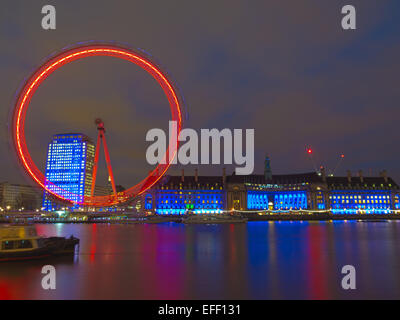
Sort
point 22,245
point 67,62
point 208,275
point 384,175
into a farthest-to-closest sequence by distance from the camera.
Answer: point 384,175
point 67,62
point 22,245
point 208,275

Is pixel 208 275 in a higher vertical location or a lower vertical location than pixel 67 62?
lower

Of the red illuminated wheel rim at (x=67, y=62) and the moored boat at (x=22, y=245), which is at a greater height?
the red illuminated wheel rim at (x=67, y=62)

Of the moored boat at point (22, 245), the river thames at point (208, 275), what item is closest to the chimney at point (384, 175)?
the river thames at point (208, 275)

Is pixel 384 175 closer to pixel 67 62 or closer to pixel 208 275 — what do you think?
pixel 67 62

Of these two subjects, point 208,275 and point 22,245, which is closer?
point 208,275

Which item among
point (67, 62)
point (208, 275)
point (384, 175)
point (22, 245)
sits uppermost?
point (67, 62)

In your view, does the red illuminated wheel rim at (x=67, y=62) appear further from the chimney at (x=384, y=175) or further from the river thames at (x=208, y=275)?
the chimney at (x=384, y=175)

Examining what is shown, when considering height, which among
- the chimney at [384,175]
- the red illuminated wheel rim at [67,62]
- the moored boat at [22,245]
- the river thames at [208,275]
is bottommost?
the river thames at [208,275]

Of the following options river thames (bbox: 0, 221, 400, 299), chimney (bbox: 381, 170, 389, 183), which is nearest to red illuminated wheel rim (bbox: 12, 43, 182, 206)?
river thames (bbox: 0, 221, 400, 299)

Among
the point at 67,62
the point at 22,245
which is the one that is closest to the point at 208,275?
the point at 22,245

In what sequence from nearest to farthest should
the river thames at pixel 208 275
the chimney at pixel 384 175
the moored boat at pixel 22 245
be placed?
the river thames at pixel 208 275 → the moored boat at pixel 22 245 → the chimney at pixel 384 175

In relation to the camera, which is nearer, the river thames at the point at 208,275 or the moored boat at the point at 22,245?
the river thames at the point at 208,275

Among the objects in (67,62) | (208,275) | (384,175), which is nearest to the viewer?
(208,275)

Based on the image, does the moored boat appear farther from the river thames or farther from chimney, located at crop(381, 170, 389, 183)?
chimney, located at crop(381, 170, 389, 183)
